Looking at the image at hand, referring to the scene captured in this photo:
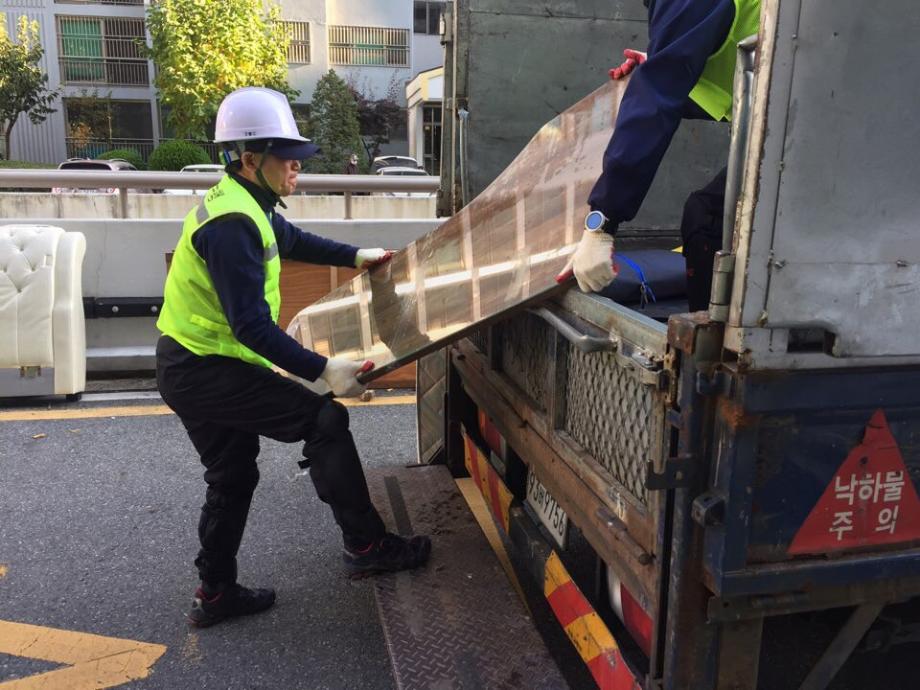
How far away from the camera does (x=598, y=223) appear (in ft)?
6.88

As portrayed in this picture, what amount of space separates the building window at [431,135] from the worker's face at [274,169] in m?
29.5

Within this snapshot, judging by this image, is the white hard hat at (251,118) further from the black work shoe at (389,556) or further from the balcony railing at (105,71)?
the balcony railing at (105,71)

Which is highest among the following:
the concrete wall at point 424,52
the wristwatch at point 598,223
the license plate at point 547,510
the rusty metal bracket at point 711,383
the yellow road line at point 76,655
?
the concrete wall at point 424,52

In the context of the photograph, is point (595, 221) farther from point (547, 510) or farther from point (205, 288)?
point (205, 288)

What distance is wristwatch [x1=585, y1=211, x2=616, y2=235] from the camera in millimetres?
2090

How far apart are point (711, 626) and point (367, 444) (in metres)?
3.37

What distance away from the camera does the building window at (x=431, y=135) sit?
32.4 metres

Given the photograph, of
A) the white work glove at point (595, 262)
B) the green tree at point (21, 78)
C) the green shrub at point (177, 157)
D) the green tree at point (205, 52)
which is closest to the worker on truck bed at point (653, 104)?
the white work glove at point (595, 262)

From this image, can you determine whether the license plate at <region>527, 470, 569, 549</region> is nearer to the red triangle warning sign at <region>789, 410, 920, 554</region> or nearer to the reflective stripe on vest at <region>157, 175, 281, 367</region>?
the red triangle warning sign at <region>789, 410, 920, 554</region>

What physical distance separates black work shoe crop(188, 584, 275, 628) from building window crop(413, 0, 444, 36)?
35.4 m

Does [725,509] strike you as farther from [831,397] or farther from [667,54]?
[667,54]

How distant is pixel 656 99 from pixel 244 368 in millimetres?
1669

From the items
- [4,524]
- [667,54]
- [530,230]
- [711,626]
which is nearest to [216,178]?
[4,524]

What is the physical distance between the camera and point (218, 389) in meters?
A: 2.85
